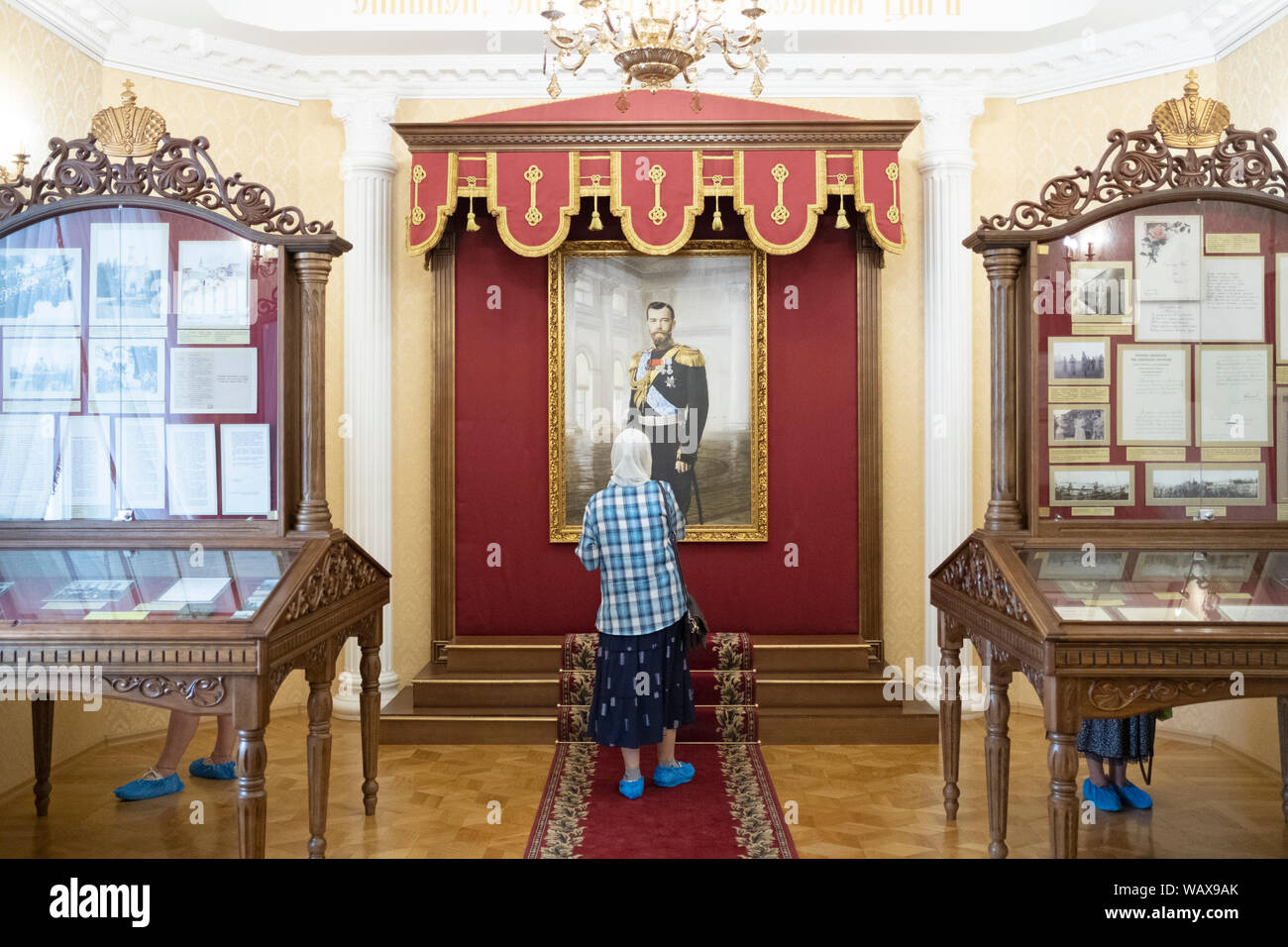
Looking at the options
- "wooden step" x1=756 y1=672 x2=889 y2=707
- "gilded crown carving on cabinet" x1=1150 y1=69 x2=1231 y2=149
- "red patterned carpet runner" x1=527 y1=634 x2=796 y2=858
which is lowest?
"red patterned carpet runner" x1=527 y1=634 x2=796 y2=858

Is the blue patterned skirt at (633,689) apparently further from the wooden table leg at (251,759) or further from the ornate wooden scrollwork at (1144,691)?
the ornate wooden scrollwork at (1144,691)

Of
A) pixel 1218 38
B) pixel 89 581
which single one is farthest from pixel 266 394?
pixel 1218 38

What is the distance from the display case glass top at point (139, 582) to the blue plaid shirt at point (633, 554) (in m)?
1.39

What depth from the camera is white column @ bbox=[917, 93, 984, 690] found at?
6.35m

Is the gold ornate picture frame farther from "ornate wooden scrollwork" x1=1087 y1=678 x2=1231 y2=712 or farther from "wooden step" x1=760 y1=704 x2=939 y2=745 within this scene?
"ornate wooden scrollwork" x1=1087 y1=678 x2=1231 y2=712

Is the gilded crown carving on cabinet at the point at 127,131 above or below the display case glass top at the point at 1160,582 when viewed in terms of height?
above

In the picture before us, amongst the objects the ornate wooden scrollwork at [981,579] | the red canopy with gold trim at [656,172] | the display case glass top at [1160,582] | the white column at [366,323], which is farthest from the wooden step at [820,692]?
the red canopy with gold trim at [656,172]

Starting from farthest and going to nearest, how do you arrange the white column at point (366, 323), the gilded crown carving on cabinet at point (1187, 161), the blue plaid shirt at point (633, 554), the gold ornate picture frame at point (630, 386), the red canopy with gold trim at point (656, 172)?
the gold ornate picture frame at point (630, 386), the white column at point (366, 323), the red canopy with gold trim at point (656, 172), the blue plaid shirt at point (633, 554), the gilded crown carving on cabinet at point (1187, 161)

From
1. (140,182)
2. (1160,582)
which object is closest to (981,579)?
(1160,582)

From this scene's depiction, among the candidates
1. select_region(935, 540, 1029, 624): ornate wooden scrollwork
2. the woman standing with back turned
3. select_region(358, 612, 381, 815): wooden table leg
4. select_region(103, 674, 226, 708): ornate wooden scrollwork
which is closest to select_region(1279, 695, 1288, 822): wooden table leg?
select_region(935, 540, 1029, 624): ornate wooden scrollwork

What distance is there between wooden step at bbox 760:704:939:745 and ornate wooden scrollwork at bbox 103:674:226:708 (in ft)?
11.2

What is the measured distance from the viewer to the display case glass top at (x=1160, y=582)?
10.7 ft

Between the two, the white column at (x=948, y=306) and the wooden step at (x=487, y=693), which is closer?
the wooden step at (x=487, y=693)
